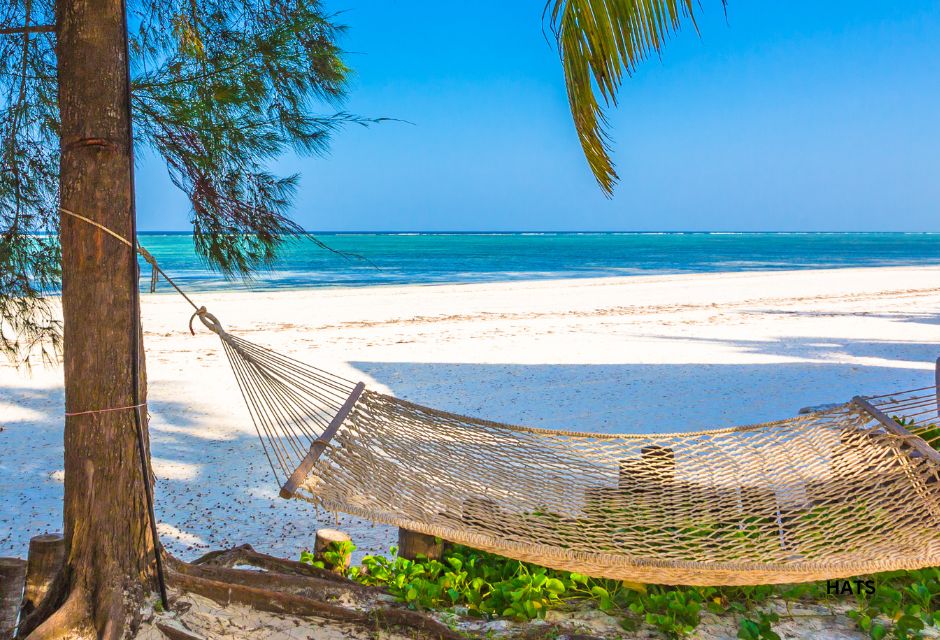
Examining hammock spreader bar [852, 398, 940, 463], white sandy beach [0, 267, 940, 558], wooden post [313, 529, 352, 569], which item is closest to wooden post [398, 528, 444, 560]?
wooden post [313, 529, 352, 569]

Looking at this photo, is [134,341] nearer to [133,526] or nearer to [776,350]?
[133,526]

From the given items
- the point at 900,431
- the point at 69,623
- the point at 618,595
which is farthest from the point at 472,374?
the point at 69,623

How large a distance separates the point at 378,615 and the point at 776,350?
513 cm

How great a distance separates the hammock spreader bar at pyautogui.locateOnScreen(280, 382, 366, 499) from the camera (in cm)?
165

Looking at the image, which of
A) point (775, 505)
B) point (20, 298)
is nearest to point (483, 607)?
point (775, 505)

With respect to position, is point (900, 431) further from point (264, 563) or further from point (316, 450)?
point (264, 563)

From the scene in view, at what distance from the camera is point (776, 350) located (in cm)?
608

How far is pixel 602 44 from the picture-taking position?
5.46 feet

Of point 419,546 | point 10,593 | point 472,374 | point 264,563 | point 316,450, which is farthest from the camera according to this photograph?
point 472,374

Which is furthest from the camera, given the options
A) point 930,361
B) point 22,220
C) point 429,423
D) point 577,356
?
point 577,356

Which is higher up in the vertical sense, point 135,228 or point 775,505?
point 135,228

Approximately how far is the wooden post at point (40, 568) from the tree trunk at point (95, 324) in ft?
0.36

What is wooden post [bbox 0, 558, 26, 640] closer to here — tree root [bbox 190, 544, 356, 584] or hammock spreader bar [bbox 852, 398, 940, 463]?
tree root [bbox 190, 544, 356, 584]

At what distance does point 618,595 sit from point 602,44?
139cm
